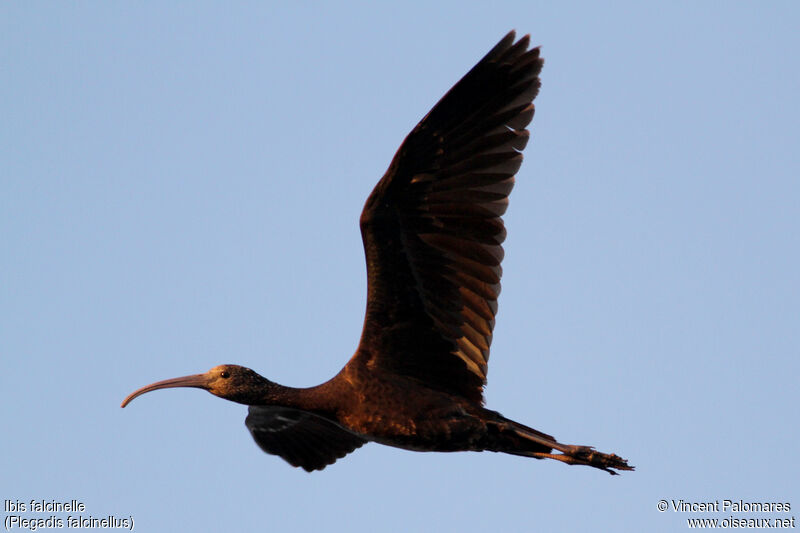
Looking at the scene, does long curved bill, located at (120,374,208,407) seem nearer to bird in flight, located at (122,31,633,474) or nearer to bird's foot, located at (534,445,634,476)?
bird in flight, located at (122,31,633,474)

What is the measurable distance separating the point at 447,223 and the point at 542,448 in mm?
2519

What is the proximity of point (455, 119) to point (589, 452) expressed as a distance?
365 cm

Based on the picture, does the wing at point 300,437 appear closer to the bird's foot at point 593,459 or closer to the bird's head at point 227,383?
the bird's head at point 227,383

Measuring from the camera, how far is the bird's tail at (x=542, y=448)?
11.7 metres

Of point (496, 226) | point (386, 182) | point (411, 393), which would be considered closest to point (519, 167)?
point (496, 226)

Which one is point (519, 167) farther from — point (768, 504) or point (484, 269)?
point (768, 504)

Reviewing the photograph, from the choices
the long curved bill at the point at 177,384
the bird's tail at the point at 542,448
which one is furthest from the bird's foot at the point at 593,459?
the long curved bill at the point at 177,384

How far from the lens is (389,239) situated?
11469 millimetres

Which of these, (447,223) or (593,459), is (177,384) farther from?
(593,459)

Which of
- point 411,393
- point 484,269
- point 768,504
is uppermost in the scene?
point 484,269

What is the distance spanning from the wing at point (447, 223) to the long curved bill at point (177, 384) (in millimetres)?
1775

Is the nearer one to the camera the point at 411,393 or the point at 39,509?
the point at 411,393

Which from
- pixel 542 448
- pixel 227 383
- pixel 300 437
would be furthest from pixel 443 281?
pixel 300 437

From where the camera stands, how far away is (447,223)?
38.6 feet
